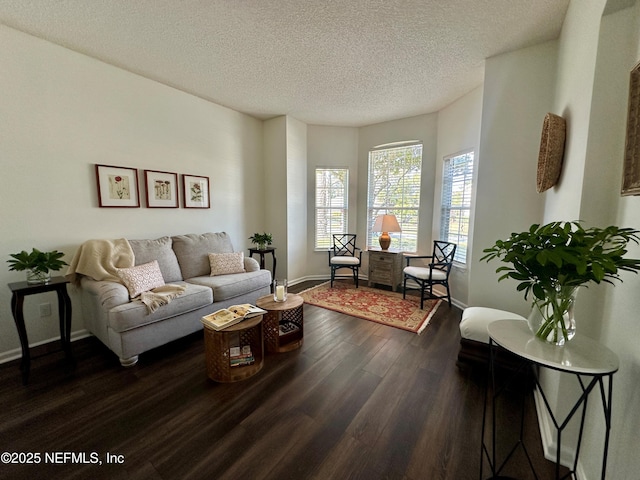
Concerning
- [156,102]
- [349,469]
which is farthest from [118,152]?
[349,469]

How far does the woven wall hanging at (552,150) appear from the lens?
1.75m

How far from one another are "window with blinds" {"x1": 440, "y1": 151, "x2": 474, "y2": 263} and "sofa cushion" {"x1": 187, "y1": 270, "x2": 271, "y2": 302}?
277 cm

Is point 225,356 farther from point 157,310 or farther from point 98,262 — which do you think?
point 98,262

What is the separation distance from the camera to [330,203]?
16.5 feet

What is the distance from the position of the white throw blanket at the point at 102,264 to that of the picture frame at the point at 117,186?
50cm

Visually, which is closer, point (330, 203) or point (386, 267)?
point (386, 267)

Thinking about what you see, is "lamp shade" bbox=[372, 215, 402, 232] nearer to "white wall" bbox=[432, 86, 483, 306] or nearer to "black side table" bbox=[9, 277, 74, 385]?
"white wall" bbox=[432, 86, 483, 306]

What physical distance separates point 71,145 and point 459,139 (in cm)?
461

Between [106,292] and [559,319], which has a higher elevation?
[559,319]

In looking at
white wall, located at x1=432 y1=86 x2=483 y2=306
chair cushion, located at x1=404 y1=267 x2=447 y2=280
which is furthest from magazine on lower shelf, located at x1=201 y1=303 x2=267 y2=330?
white wall, located at x1=432 y1=86 x2=483 y2=306

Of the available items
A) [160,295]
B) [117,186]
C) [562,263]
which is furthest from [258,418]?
[117,186]

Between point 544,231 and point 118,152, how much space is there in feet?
12.5

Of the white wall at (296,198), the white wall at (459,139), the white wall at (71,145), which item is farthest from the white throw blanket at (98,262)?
the white wall at (459,139)

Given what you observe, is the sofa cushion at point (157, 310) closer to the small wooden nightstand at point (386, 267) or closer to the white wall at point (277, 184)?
the white wall at point (277, 184)
